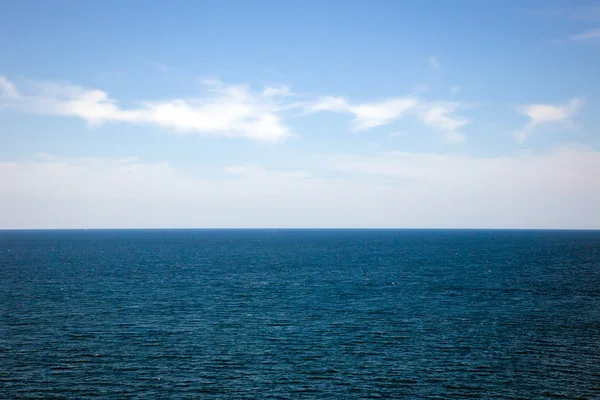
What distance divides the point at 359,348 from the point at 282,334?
11876 millimetres

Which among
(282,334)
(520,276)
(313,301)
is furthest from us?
(520,276)

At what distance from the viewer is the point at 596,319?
247 ft

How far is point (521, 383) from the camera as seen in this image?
4794 cm

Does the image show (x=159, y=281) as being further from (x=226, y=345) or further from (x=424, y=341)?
(x=424, y=341)

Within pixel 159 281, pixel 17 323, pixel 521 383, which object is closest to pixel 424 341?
pixel 521 383

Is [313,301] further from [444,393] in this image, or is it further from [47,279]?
[47,279]

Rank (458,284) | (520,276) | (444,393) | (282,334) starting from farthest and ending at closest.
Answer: (520,276), (458,284), (282,334), (444,393)

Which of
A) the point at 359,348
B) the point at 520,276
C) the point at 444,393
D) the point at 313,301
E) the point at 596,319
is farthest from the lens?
the point at 520,276

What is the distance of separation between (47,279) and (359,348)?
9374 cm

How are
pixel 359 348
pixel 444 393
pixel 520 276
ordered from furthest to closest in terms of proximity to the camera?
pixel 520 276
pixel 359 348
pixel 444 393

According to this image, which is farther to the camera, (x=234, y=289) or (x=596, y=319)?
(x=234, y=289)

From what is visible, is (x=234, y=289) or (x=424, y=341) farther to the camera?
(x=234, y=289)

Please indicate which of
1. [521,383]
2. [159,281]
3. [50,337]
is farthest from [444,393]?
[159,281]

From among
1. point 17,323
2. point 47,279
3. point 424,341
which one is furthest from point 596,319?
point 47,279
